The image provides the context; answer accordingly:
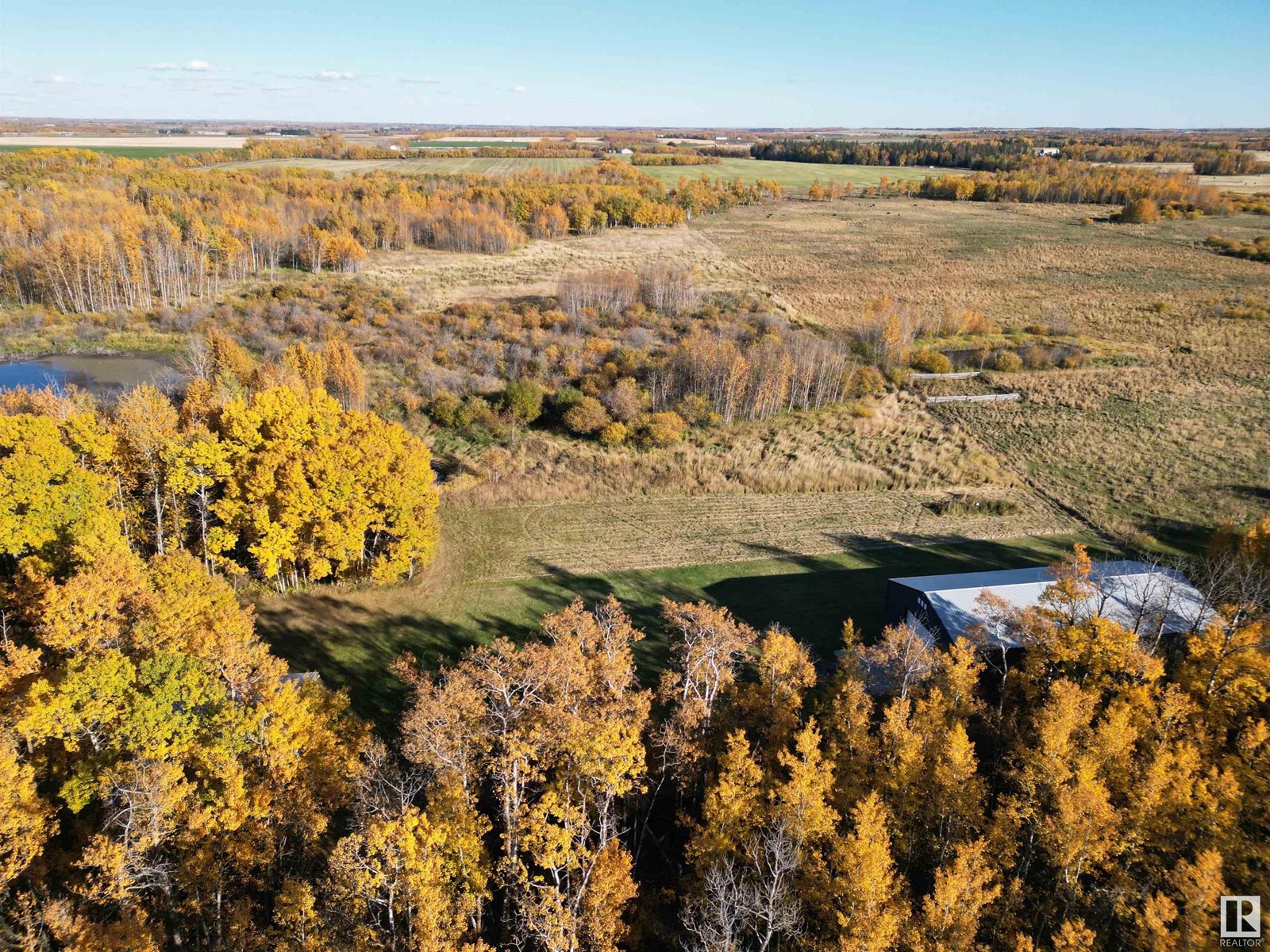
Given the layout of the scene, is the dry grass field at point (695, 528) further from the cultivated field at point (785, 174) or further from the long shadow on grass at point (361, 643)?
the cultivated field at point (785, 174)

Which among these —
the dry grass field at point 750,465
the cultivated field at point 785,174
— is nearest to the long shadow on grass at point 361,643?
the dry grass field at point 750,465

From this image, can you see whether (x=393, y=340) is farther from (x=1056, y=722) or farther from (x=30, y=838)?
(x=1056, y=722)

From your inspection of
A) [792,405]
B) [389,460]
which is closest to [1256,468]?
[792,405]

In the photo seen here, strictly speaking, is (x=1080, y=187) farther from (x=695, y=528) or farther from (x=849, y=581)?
(x=849, y=581)

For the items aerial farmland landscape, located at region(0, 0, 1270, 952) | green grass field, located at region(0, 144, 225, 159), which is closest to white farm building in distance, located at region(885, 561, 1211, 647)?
aerial farmland landscape, located at region(0, 0, 1270, 952)

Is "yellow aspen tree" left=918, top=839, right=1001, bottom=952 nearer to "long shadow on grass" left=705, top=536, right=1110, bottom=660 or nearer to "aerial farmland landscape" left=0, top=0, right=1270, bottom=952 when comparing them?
"aerial farmland landscape" left=0, top=0, right=1270, bottom=952

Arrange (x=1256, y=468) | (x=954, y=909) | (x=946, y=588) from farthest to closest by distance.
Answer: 1. (x=1256, y=468)
2. (x=946, y=588)
3. (x=954, y=909)
